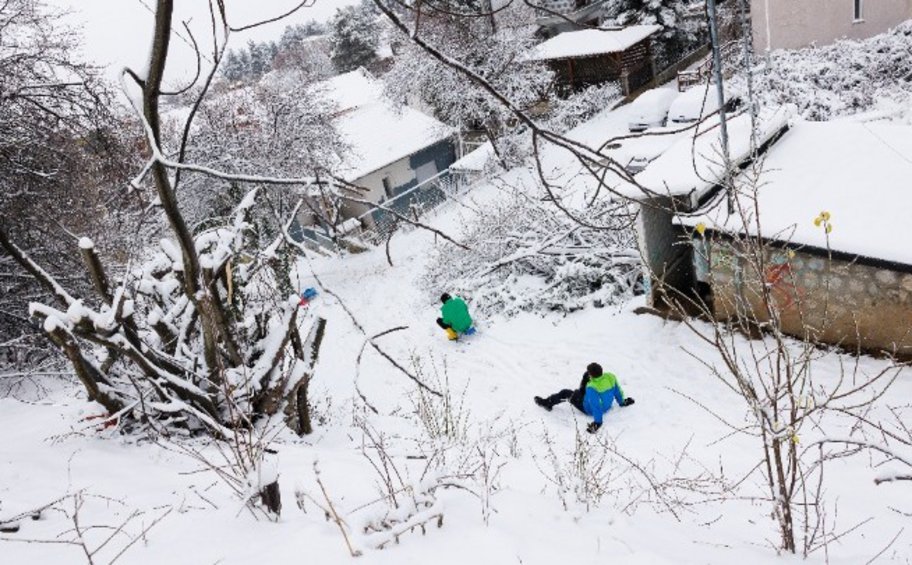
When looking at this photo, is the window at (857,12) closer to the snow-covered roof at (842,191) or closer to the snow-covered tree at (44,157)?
the snow-covered roof at (842,191)

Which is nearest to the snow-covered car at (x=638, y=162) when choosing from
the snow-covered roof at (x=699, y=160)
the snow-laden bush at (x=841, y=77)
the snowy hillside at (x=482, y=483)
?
the snow-laden bush at (x=841, y=77)

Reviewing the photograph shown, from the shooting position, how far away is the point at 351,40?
41438 millimetres

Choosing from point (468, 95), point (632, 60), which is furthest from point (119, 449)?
point (632, 60)

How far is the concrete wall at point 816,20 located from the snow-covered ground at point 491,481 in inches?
536

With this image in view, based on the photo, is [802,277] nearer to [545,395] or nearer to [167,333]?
[545,395]

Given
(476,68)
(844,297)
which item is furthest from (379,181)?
(844,297)

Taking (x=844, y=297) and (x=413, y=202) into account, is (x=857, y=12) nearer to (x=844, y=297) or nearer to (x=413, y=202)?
(x=413, y=202)

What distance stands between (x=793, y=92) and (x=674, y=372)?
35.7 feet

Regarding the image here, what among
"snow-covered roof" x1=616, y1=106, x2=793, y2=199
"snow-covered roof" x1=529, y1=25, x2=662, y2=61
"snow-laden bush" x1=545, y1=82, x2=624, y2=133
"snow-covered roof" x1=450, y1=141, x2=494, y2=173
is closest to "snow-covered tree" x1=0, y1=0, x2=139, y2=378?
"snow-covered roof" x1=616, y1=106, x2=793, y2=199

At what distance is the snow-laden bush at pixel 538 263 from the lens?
1073 cm

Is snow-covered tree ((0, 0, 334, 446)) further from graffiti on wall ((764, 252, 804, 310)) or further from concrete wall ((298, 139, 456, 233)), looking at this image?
concrete wall ((298, 139, 456, 233))

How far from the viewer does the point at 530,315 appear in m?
11.0

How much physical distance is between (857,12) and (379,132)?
1558 cm

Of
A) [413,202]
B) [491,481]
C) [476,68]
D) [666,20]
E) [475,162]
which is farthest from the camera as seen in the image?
[666,20]
